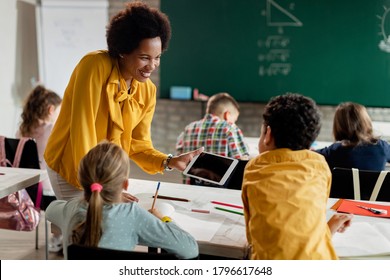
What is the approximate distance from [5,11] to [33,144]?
2.77 m

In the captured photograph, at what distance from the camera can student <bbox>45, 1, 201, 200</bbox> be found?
1.81 metres

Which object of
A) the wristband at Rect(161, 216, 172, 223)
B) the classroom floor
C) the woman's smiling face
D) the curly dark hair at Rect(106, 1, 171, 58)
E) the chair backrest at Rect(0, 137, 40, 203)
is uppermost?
the curly dark hair at Rect(106, 1, 171, 58)

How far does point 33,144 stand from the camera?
2.87 m

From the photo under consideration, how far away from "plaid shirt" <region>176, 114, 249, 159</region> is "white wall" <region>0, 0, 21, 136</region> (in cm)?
280

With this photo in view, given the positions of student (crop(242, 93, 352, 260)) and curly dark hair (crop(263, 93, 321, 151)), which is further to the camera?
curly dark hair (crop(263, 93, 321, 151))

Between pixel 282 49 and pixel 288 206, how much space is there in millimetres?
3445

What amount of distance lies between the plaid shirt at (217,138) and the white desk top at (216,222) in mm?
957

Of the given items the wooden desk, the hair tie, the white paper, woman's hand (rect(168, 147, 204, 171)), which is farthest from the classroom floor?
the hair tie

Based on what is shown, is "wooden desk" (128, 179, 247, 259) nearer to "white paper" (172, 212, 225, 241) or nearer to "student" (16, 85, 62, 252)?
"white paper" (172, 212, 225, 241)

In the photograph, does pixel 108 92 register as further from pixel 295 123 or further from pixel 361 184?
pixel 361 184

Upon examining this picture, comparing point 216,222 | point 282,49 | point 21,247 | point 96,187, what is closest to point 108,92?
point 96,187

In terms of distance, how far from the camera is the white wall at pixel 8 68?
507cm

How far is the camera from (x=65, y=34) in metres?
5.32
